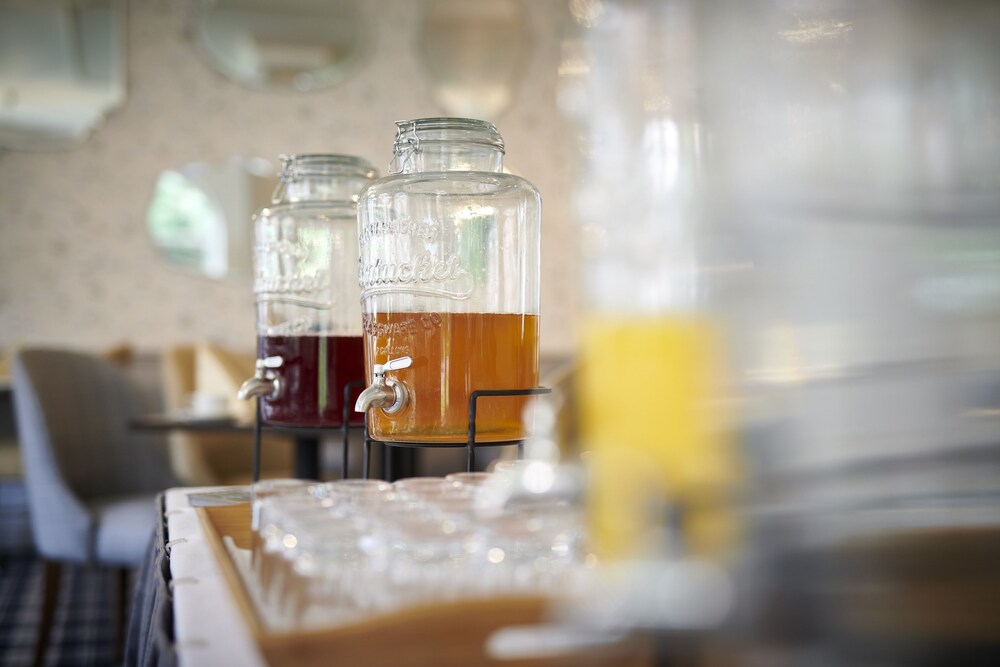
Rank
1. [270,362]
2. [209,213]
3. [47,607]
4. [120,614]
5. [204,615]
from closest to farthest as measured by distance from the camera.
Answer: [204,615] → [270,362] → [47,607] → [120,614] → [209,213]

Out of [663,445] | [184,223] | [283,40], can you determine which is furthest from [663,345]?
[283,40]

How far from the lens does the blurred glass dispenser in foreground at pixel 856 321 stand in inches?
11.8

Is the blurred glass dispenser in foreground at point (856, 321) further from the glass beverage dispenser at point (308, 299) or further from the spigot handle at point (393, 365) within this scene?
the glass beverage dispenser at point (308, 299)

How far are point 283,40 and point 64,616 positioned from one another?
8.37 ft

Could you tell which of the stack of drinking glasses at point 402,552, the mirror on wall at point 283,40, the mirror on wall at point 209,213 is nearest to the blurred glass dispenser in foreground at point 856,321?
the stack of drinking glasses at point 402,552

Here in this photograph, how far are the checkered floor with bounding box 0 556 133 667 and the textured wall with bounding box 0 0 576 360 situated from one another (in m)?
1.01

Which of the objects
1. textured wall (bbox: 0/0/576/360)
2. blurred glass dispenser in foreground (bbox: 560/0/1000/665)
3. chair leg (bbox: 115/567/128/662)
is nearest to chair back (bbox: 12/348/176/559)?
chair leg (bbox: 115/567/128/662)

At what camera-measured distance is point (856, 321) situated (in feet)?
1.00

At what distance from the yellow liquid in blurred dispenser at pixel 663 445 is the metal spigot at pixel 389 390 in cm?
30

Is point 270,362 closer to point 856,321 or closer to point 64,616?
point 856,321

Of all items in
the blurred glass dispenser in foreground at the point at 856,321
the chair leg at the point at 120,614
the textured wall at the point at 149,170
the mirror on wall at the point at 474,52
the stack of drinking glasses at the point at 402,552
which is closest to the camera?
the blurred glass dispenser in foreground at the point at 856,321

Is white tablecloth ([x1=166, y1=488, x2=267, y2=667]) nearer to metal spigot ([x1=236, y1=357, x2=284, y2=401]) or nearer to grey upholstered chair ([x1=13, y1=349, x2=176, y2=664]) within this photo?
metal spigot ([x1=236, y1=357, x2=284, y2=401])

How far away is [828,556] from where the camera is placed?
12.2 inches

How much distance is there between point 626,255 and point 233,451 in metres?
2.80
